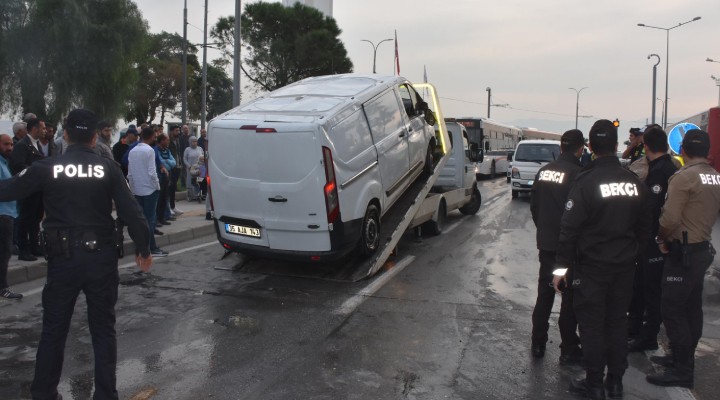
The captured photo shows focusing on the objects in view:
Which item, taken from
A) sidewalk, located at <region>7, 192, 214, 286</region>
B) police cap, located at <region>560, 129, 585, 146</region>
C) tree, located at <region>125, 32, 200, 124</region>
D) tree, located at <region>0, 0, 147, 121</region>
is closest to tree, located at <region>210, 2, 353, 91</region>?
tree, located at <region>125, 32, 200, 124</region>

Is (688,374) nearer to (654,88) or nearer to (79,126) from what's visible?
(79,126)

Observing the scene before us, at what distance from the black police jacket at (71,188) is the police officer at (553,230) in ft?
11.1

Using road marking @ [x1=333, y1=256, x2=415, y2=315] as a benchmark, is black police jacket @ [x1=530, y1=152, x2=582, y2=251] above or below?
above

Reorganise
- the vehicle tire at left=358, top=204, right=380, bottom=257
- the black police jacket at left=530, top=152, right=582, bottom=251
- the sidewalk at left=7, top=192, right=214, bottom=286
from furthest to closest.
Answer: the vehicle tire at left=358, top=204, right=380, bottom=257, the sidewalk at left=7, top=192, right=214, bottom=286, the black police jacket at left=530, top=152, right=582, bottom=251

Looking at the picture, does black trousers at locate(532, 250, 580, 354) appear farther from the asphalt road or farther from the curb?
the curb

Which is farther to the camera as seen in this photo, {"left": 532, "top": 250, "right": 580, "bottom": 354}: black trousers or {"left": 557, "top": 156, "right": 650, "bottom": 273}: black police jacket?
{"left": 532, "top": 250, "right": 580, "bottom": 354}: black trousers

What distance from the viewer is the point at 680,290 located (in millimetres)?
4387

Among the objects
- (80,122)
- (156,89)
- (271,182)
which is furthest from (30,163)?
(156,89)

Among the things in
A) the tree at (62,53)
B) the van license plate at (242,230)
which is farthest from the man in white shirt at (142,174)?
the tree at (62,53)

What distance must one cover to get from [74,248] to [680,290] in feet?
14.1

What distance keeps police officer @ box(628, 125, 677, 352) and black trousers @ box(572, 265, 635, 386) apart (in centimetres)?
93

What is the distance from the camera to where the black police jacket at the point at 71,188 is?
12.0 feet

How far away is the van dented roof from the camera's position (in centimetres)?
700

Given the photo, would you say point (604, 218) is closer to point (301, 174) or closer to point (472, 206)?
point (301, 174)
